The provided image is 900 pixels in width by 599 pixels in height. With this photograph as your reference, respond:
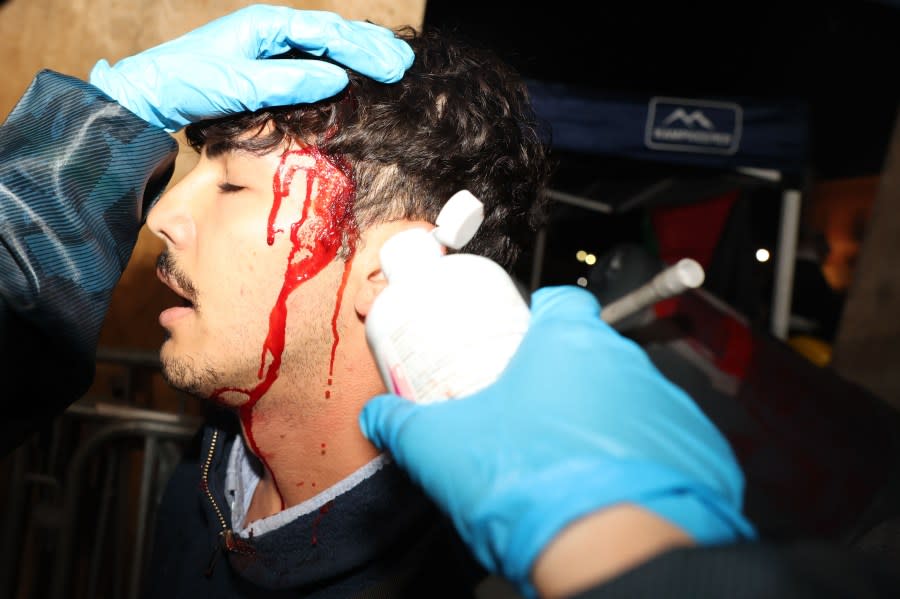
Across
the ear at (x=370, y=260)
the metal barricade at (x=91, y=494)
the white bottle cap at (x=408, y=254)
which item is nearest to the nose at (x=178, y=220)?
the ear at (x=370, y=260)

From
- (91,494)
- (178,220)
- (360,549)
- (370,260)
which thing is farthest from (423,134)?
(91,494)

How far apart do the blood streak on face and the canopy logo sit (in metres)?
2.76

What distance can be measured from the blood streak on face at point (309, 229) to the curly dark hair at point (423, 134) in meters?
0.03

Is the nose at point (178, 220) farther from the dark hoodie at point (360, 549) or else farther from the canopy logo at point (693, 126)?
the canopy logo at point (693, 126)

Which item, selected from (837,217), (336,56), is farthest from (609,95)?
(837,217)

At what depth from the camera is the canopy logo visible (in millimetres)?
3365

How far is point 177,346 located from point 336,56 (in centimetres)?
71

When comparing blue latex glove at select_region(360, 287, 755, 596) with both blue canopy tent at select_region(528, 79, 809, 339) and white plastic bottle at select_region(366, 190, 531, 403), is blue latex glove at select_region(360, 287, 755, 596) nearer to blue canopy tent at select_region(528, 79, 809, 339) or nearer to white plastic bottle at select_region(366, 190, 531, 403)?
white plastic bottle at select_region(366, 190, 531, 403)

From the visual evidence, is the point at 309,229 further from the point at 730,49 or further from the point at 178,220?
the point at 730,49

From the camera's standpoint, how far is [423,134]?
1.30 meters

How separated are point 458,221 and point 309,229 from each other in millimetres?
426

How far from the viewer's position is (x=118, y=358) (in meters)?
1.87

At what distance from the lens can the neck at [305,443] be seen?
1.32 metres

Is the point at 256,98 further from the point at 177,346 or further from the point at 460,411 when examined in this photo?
the point at 460,411
